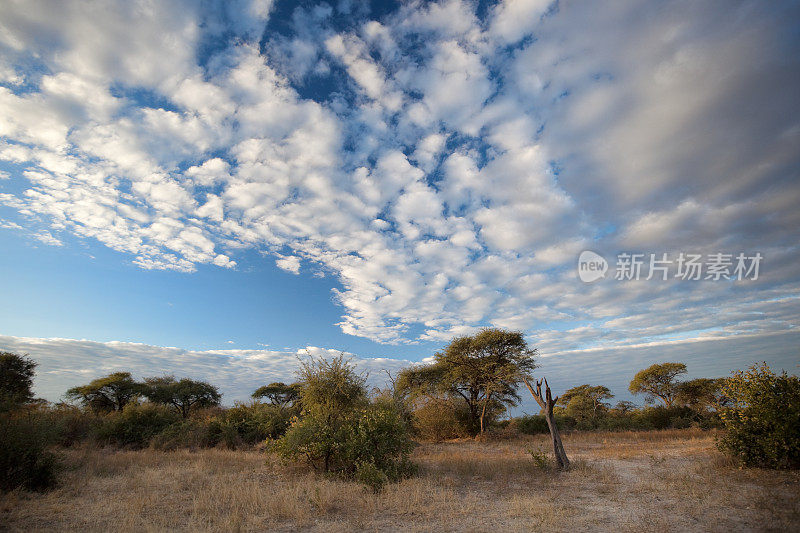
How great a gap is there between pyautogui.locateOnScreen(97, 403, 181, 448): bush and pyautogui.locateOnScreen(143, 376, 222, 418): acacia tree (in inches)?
485

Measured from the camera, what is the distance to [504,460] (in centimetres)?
1309

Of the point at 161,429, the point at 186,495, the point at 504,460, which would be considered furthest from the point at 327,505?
the point at 161,429

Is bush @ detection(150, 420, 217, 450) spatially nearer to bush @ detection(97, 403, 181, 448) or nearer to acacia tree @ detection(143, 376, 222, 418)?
bush @ detection(97, 403, 181, 448)

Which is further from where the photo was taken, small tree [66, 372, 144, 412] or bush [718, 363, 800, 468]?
small tree [66, 372, 144, 412]

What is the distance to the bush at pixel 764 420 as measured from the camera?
8828mm

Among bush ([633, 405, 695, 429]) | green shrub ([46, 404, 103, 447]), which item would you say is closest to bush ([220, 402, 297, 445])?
green shrub ([46, 404, 103, 447])

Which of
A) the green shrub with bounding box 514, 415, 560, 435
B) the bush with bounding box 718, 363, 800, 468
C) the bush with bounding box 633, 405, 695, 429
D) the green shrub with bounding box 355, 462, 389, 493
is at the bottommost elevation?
the green shrub with bounding box 514, 415, 560, 435

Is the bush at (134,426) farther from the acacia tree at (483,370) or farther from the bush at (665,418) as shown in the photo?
the bush at (665,418)

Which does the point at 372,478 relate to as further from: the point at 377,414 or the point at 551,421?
the point at 551,421

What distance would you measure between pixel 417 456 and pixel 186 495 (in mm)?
9096

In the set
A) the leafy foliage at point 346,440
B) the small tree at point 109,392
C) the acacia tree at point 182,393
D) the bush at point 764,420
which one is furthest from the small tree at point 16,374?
the bush at point 764,420

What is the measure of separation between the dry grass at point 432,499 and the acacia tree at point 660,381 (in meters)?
27.9

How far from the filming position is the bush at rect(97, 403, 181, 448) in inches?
667

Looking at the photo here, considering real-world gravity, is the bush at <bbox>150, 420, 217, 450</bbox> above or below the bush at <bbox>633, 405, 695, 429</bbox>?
below
